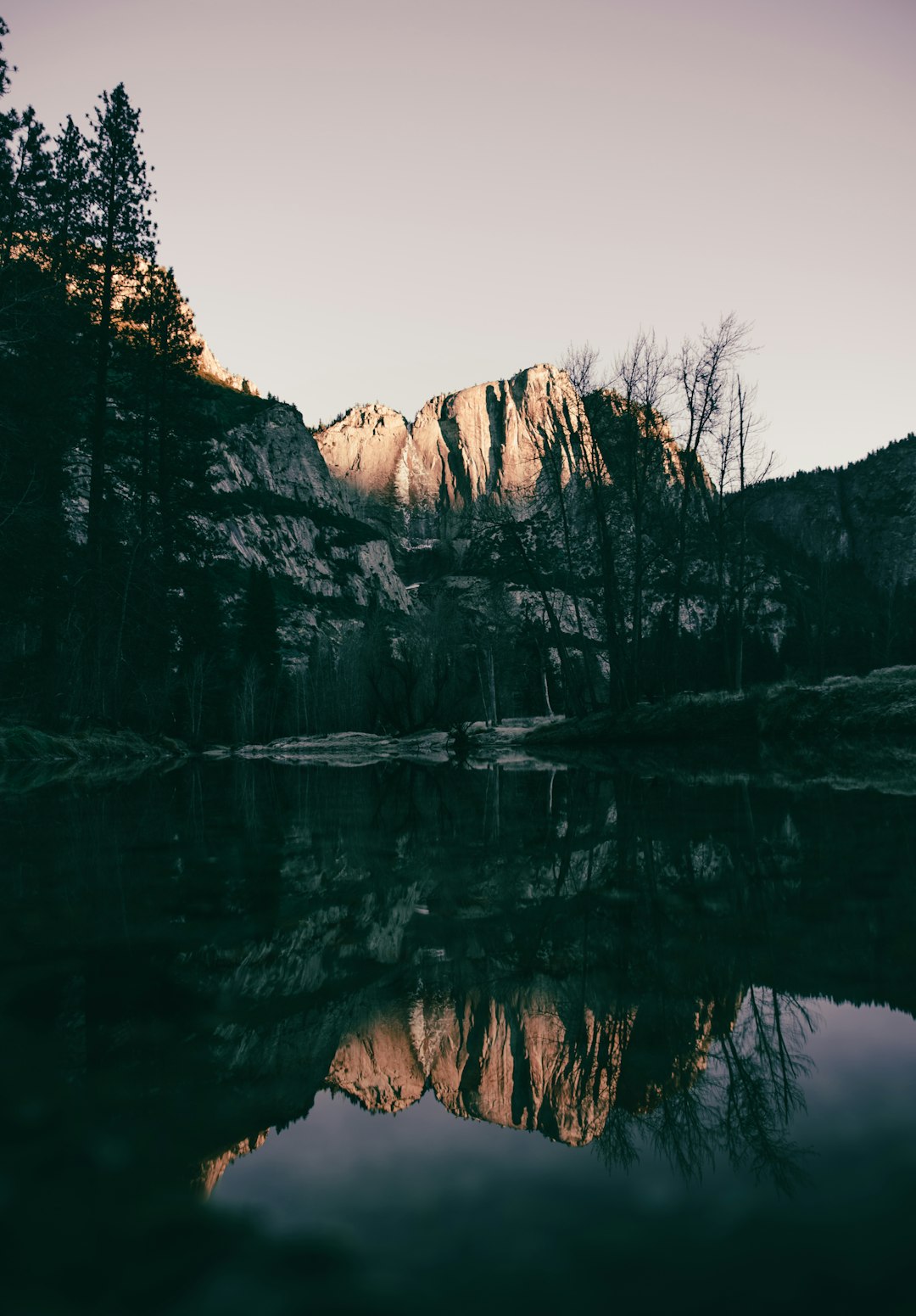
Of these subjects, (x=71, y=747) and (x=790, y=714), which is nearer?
(x=790, y=714)

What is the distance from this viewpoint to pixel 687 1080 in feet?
6.02

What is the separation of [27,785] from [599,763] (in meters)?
9.19

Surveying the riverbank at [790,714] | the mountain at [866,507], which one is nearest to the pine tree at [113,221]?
the riverbank at [790,714]

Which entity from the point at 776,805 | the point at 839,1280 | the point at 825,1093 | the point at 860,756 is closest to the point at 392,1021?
the point at 825,1093

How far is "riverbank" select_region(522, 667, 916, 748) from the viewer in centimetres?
1595

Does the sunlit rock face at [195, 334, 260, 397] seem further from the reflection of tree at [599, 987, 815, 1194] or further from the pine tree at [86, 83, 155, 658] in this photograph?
the reflection of tree at [599, 987, 815, 1194]

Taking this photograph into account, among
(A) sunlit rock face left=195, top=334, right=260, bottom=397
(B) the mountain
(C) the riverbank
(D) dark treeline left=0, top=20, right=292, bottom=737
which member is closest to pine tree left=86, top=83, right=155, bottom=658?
(D) dark treeline left=0, top=20, right=292, bottom=737

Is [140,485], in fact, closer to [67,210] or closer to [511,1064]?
[67,210]

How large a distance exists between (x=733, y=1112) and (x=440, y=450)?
202 m

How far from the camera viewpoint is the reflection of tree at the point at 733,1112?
5.00 feet

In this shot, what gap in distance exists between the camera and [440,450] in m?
196

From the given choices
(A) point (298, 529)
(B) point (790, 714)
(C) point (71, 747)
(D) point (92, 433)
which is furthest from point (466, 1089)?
(A) point (298, 529)

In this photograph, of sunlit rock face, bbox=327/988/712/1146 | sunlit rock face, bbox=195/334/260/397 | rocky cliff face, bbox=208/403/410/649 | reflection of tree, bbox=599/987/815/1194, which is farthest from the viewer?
sunlit rock face, bbox=195/334/260/397

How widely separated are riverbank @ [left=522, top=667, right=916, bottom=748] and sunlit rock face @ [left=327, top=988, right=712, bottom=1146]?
49.5 ft
